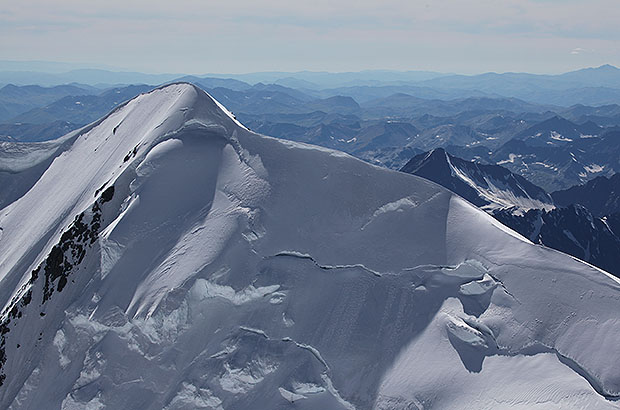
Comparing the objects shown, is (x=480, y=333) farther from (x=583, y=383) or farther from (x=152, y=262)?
(x=152, y=262)

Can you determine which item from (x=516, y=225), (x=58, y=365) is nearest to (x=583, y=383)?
(x=58, y=365)

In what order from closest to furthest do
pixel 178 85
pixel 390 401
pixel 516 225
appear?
pixel 390 401 < pixel 178 85 < pixel 516 225

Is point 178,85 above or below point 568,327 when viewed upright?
above

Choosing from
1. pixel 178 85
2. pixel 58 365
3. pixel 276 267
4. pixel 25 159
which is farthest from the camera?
pixel 25 159

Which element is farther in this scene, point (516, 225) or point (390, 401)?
point (516, 225)

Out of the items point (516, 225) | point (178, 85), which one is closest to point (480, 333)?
point (178, 85)

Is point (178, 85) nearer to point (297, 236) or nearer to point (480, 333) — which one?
point (297, 236)

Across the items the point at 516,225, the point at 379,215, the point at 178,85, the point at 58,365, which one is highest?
the point at 178,85
